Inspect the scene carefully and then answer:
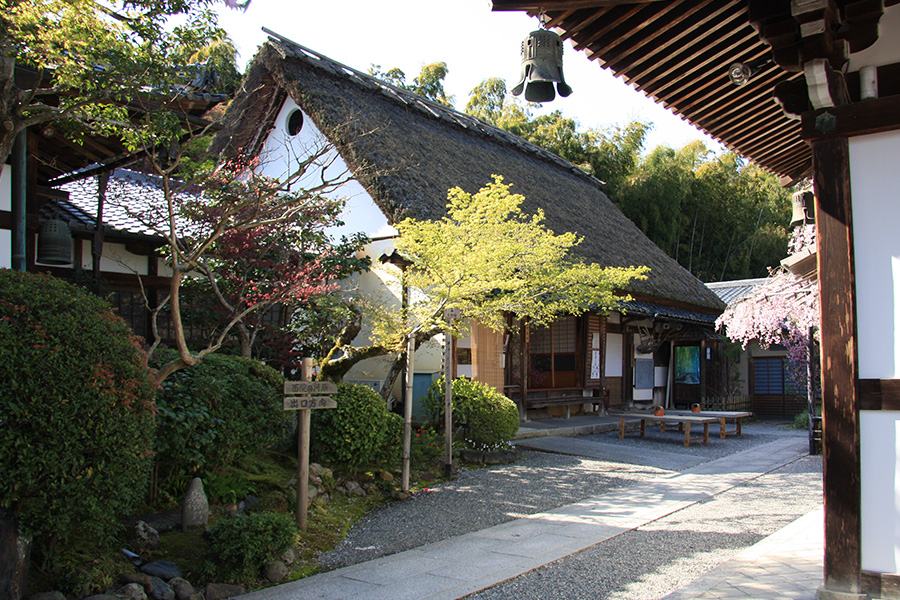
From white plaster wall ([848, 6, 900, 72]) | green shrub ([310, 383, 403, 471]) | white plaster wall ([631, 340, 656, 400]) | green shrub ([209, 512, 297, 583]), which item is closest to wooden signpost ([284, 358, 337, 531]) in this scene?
green shrub ([209, 512, 297, 583])

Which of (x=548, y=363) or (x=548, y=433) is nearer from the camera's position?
(x=548, y=433)

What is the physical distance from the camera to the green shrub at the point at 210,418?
4.96 metres

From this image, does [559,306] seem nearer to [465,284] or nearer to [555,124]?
[465,284]

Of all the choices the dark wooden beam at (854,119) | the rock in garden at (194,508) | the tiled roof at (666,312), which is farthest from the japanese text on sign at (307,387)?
the tiled roof at (666,312)

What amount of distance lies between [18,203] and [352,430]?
12.3ft

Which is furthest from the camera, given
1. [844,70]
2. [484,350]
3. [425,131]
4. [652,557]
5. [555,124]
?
[555,124]

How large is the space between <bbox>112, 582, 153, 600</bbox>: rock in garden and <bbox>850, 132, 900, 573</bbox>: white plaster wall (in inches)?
152

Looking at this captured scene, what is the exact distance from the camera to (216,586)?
406cm

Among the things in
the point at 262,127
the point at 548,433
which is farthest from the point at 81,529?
the point at 262,127

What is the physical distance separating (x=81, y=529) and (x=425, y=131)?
11.2 m

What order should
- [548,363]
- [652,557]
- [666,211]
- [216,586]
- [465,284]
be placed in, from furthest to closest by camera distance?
[666,211] < [548,363] < [465,284] < [652,557] < [216,586]

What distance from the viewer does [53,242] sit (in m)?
7.13

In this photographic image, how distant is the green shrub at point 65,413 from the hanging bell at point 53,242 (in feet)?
12.6

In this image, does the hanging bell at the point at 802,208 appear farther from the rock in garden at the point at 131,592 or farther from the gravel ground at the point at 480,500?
the rock in garden at the point at 131,592
